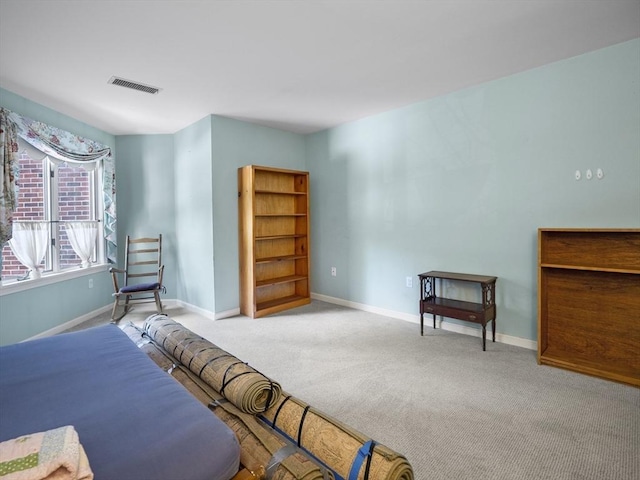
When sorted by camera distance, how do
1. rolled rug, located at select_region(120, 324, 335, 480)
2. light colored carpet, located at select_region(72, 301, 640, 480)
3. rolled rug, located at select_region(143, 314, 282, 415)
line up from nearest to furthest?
1. rolled rug, located at select_region(120, 324, 335, 480)
2. rolled rug, located at select_region(143, 314, 282, 415)
3. light colored carpet, located at select_region(72, 301, 640, 480)

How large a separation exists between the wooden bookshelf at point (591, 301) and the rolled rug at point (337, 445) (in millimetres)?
2371

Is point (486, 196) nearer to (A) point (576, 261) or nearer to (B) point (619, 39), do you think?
(A) point (576, 261)

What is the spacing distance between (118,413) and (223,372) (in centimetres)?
36

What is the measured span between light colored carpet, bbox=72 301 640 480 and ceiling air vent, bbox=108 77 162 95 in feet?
8.30

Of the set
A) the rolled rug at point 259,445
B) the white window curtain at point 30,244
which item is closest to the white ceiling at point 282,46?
the white window curtain at point 30,244

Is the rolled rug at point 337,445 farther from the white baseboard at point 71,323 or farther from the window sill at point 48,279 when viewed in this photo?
the white baseboard at point 71,323

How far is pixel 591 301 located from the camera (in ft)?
8.71

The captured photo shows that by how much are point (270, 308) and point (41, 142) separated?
3104mm

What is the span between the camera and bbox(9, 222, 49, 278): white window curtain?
3.36 m

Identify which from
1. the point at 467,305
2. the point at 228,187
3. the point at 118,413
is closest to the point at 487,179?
the point at 467,305

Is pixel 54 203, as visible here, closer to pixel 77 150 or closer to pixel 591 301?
pixel 77 150

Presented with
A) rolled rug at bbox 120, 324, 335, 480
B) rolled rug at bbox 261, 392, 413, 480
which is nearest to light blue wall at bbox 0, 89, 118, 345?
rolled rug at bbox 120, 324, 335, 480

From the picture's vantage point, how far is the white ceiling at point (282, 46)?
6.73 ft

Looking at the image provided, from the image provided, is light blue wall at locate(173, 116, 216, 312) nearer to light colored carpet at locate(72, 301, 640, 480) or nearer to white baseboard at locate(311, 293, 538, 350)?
light colored carpet at locate(72, 301, 640, 480)
